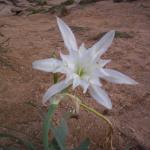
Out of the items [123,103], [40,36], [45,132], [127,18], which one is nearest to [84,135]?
[123,103]

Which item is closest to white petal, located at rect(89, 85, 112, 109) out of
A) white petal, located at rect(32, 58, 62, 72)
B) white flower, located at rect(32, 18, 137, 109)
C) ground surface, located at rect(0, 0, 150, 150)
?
white flower, located at rect(32, 18, 137, 109)

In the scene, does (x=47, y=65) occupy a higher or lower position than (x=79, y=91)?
higher

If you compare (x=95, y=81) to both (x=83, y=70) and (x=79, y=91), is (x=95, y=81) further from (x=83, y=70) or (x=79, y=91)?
(x=79, y=91)

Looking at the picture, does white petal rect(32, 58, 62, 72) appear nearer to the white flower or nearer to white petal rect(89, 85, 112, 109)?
the white flower

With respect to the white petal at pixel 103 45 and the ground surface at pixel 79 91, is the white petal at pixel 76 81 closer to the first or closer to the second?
the white petal at pixel 103 45

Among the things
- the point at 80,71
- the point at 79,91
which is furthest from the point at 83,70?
the point at 79,91

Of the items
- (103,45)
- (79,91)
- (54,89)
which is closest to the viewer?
(54,89)
